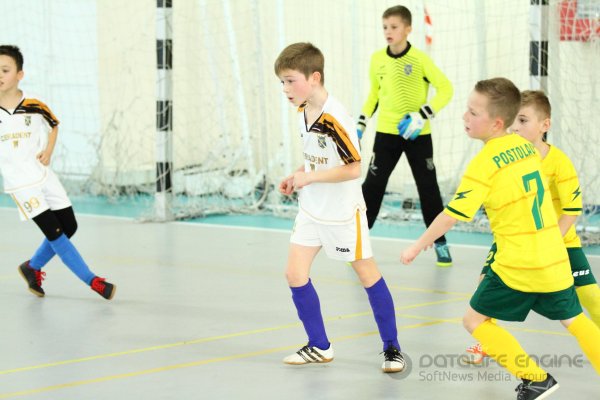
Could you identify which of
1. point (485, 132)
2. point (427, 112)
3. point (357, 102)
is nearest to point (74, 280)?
point (427, 112)

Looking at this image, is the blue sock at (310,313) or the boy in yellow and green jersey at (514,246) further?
the blue sock at (310,313)

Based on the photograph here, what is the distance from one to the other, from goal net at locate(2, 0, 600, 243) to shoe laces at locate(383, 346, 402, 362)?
436cm

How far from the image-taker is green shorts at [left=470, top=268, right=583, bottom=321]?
353 centimetres

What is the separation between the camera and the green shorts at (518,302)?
3.53 meters

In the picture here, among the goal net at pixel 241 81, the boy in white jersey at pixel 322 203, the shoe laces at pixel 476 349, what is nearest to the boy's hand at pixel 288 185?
the boy in white jersey at pixel 322 203

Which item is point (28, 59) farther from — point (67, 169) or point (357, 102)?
point (357, 102)

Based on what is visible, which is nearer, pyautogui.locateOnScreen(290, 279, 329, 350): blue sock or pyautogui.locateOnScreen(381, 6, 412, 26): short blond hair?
pyautogui.locateOnScreen(290, 279, 329, 350): blue sock

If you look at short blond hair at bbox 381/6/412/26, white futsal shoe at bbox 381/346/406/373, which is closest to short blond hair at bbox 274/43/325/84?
white futsal shoe at bbox 381/346/406/373

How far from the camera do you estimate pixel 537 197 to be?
11.6ft

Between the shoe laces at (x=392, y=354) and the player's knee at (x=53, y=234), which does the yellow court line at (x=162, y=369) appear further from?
the player's knee at (x=53, y=234)

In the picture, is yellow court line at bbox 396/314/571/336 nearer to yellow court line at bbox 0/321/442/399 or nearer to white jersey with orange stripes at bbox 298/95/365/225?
yellow court line at bbox 0/321/442/399

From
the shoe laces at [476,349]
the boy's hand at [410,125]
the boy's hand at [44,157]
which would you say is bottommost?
the shoe laces at [476,349]

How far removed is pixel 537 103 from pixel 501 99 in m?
0.61

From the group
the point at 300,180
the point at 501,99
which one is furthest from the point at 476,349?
the point at 501,99
